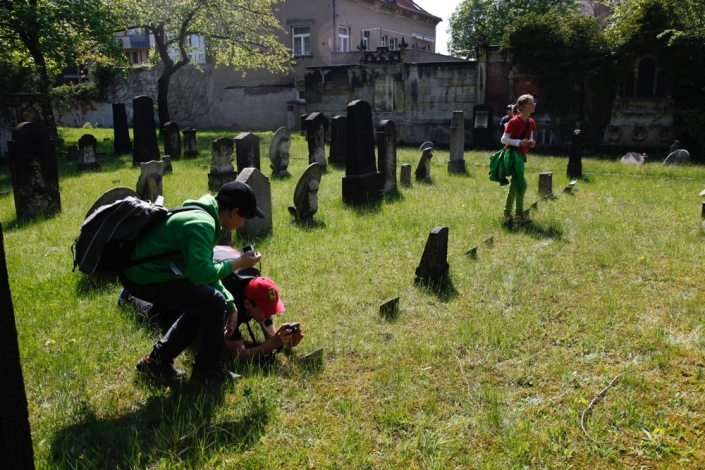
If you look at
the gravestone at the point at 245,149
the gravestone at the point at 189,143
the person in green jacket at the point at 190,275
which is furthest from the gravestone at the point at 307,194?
the gravestone at the point at 189,143

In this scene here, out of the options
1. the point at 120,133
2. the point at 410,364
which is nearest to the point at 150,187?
the point at 410,364

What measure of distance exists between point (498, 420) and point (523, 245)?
4.32 metres

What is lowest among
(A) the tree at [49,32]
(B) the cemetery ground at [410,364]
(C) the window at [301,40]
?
(B) the cemetery ground at [410,364]

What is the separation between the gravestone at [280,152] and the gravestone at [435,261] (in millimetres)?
8008

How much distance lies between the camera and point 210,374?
376 cm

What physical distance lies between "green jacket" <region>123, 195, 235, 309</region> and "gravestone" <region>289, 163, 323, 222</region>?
15.4 ft

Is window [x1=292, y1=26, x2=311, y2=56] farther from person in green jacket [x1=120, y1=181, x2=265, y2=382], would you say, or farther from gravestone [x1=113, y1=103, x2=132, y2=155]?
person in green jacket [x1=120, y1=181, x2=265, y2=382]

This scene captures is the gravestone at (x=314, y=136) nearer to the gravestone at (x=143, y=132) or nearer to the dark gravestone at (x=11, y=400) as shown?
the gravestone at (x=143, y=132)

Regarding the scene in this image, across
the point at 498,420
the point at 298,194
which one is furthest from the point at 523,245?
the point at 498,420

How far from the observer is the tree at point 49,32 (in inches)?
623

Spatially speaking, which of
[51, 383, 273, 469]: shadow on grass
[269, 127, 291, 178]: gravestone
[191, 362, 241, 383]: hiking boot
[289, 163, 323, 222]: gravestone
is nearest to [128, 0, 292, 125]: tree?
[269, 127, 291, 178]: gravestone

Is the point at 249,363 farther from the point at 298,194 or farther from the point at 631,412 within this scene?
the point at 298,194

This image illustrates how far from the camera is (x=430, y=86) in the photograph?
2300 centimetres

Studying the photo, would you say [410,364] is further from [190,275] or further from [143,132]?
[143,132]
